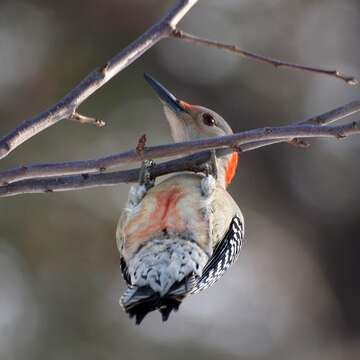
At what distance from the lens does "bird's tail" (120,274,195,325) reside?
501cm

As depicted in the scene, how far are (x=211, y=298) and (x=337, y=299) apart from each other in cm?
222

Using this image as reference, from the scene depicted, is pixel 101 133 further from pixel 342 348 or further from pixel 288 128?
pixel 288 128

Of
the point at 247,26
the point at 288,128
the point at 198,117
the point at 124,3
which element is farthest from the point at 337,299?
the point at 288,128

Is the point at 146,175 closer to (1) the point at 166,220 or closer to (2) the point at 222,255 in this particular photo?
(1) the point at 166,220

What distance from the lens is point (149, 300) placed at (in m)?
5.12

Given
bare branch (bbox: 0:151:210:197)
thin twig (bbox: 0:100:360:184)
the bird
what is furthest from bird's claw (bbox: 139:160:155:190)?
thin twig (bbox: 0:100:360:184)

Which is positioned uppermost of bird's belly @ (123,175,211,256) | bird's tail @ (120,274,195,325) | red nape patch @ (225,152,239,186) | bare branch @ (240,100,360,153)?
red nape patch @ (225,152,239,186)

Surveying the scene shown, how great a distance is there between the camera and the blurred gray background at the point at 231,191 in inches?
461

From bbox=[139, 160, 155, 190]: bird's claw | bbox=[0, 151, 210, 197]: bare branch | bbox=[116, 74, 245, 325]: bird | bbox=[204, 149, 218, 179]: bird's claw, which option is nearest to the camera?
bbox=[0, 151, 210, 197]: bare branch

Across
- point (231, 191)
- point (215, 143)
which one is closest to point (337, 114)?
point (215, 143)

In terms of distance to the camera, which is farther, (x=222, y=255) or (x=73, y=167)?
(x=222, y=255)

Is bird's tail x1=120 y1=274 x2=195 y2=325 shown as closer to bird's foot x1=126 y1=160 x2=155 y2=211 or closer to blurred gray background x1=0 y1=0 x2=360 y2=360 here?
bird's foot x1=126 y1=160 x2=155 y2=211

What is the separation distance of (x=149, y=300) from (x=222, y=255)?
92 centimetres

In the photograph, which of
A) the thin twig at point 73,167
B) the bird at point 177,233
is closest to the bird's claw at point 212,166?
the bird at point 177,233
